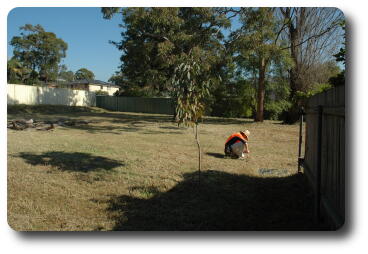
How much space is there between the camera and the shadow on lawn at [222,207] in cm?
331

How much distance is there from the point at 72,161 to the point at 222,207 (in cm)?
373

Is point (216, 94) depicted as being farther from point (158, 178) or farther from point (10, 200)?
point (10, 200)

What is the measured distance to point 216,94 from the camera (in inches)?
763

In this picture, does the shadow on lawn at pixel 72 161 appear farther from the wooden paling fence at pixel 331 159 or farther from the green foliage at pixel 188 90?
the wooden paling fence at pixel 331 159

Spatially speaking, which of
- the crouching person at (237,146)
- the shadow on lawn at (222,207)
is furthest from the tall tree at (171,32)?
the shadow on lawn at (222,207)

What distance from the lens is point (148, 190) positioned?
15.6 feet

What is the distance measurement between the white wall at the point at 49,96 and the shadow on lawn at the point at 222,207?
24.9 feet

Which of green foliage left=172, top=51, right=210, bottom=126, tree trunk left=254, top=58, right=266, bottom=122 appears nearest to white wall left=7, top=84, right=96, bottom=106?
green foliage left=172, top=51, right=210, bottom=126

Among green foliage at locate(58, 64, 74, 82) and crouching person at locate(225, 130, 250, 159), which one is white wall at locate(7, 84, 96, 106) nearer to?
green foliage at locate(58, 64, 74, 82)

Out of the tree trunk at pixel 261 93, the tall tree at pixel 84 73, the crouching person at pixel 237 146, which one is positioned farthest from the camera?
the tree trunk at pixel 261 93

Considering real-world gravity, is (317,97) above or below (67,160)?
above
